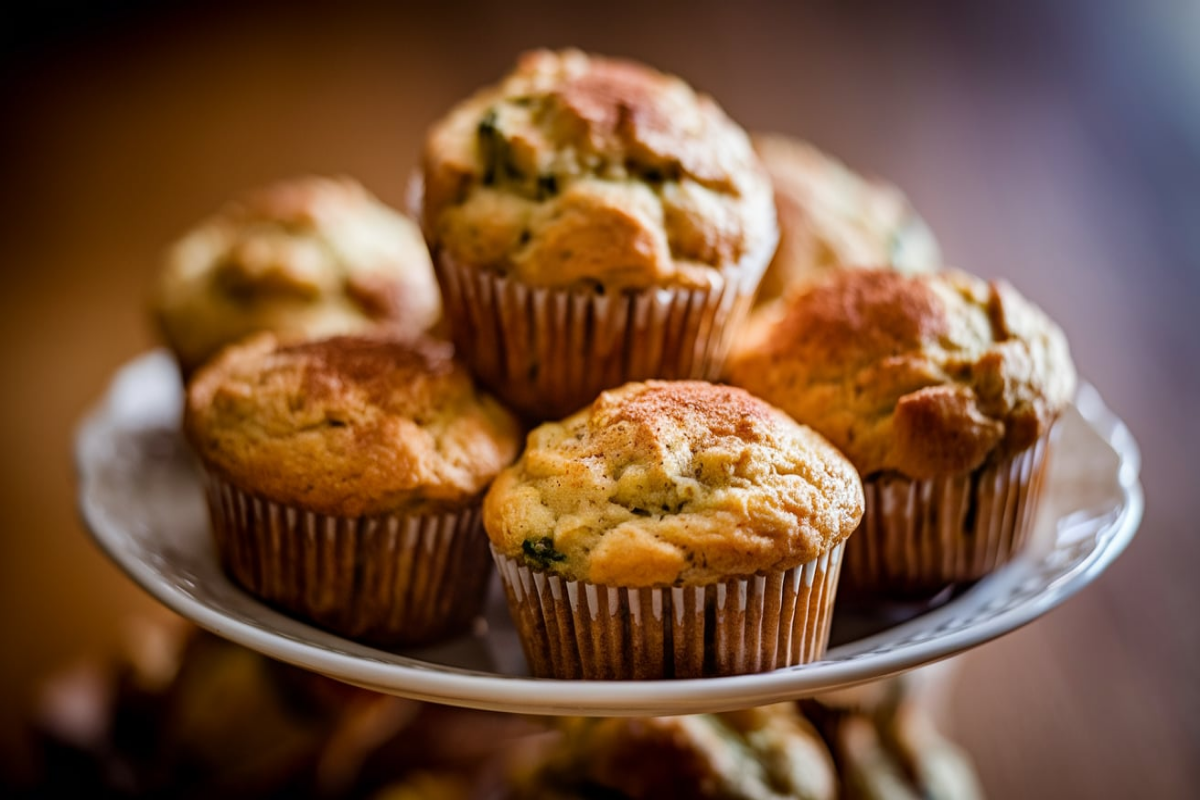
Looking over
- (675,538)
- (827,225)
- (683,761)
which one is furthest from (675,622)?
(827,225)

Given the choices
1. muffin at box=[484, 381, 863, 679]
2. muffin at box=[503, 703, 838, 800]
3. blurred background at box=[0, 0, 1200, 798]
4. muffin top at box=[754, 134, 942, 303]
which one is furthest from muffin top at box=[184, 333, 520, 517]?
blurred background at box=[0, 0, 1200, 798]

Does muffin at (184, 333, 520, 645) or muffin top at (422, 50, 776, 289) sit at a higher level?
muffin top at (422, 50, 776, 289)

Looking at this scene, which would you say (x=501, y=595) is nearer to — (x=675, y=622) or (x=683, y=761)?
(x=683, y=761)

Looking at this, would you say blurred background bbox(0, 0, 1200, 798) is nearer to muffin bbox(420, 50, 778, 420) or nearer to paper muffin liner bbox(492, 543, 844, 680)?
paper muffin liner bbox(492, 543, 844, 680)

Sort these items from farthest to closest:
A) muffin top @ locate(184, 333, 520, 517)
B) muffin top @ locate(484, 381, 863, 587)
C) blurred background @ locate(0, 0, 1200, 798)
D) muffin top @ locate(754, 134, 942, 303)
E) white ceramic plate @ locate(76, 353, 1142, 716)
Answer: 1. blurred background @ locate(0, 0, 1200, 798)
2. muffin top @ locate(754, 134, 942, 303)
3. muffin top @ locate(184, 333, 520, 517)
4. muffin top @ locate(484, 381, 863, 587)
5. white ceramic plate @ locate(76, 353, 1142, 716)

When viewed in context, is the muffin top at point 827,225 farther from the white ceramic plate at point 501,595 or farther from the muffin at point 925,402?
the white ceramic plate at point 501,595

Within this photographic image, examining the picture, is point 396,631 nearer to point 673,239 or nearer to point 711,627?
point 711,627

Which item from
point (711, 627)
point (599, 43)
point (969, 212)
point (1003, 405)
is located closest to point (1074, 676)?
point (1003, 405)
